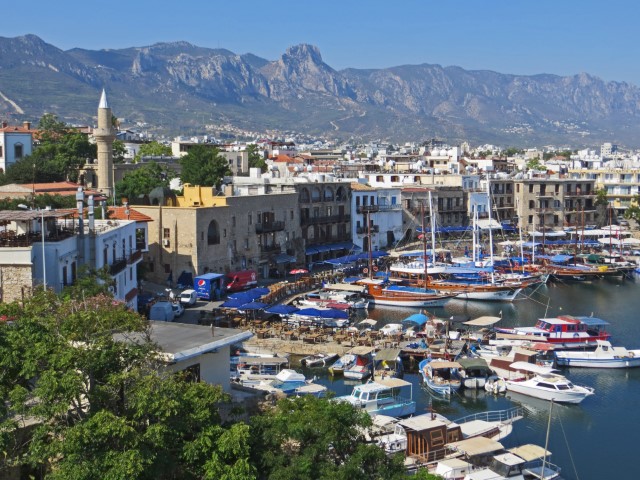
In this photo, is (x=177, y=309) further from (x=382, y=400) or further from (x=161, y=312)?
(x=382, y=400)

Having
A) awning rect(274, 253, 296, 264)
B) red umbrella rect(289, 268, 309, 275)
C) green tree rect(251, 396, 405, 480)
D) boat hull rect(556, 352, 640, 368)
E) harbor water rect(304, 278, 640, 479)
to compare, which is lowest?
harbor water rect(304, 278, 640, 479)

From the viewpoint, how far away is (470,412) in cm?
3412

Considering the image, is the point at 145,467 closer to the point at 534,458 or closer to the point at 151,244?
the point at 534,458

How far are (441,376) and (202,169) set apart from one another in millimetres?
40855

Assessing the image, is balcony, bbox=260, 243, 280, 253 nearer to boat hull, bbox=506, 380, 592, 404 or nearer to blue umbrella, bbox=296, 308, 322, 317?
blue umbrella, bbox=296, 308, 322, 317

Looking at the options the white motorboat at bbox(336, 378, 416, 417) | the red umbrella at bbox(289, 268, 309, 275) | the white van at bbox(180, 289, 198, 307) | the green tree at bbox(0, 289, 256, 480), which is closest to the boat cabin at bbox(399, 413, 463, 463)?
the white motorboat at bbox(336, 378, 416, 417)

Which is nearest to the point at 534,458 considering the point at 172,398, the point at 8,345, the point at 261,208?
the point at 172,398

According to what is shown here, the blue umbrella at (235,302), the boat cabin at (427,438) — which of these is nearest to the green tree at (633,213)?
the blue umbrella at (235,302)

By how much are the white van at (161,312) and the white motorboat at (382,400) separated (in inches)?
557

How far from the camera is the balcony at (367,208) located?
76.8 meters

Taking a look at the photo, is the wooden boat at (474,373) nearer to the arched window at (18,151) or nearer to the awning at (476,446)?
the awning at (476,446)

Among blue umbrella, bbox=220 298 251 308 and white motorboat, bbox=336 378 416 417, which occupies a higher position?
blue umbrella, bbox=220 298 251 308

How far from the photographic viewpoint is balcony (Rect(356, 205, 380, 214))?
76812mm

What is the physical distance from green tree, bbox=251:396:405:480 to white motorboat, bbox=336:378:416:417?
12.7 metres
